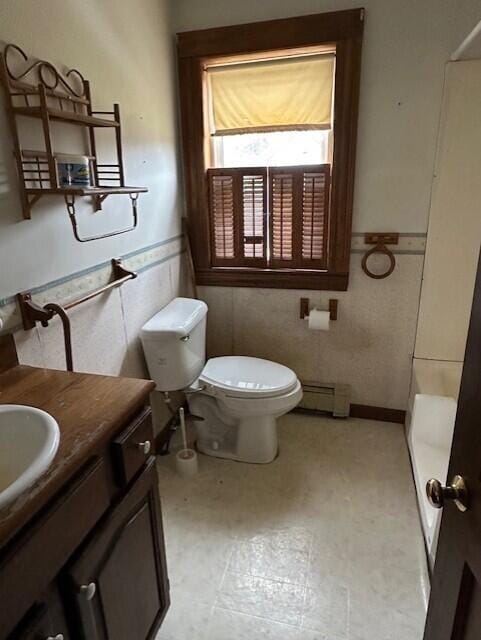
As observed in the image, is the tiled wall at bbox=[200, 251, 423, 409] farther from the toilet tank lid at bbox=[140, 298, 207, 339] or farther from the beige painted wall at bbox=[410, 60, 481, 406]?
the toilet tank lid at bbox=[140, 298, 207, 339]

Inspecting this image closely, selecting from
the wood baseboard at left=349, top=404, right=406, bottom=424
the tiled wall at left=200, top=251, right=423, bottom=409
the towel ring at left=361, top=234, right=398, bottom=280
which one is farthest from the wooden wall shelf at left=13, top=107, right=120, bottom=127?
the wood baseboard at left=349, top=404, right=406, bottom=424

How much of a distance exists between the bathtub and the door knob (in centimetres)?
115

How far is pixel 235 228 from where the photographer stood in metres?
2.33

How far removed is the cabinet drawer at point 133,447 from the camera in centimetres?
96

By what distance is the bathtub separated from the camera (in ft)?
6.15

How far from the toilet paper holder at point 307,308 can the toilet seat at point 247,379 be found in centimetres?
38

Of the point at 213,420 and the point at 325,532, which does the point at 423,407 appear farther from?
the point at 213,420

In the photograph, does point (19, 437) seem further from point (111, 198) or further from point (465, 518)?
point (111, 198)

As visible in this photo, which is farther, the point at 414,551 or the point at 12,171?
the point at 414,551

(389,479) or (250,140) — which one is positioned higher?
(250,140)

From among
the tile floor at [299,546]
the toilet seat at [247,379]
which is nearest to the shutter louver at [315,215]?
the toilet seat at [247,379]

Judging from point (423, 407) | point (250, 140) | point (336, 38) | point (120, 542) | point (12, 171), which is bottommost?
point (423, 407)

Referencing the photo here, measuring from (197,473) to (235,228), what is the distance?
4.35 feet

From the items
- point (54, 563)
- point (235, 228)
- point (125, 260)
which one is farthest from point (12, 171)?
point (235, 228)
